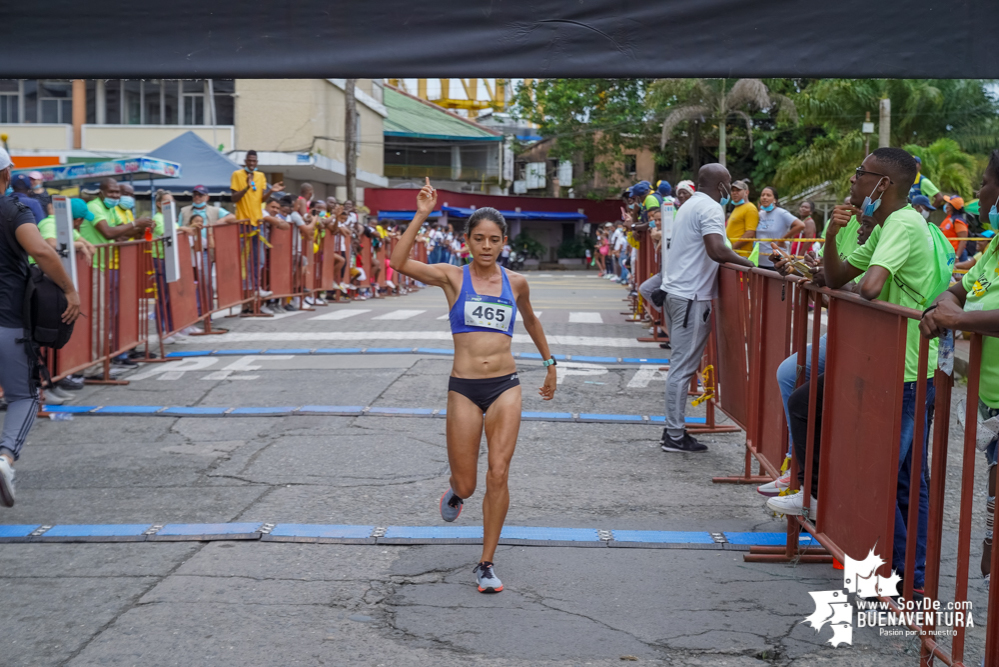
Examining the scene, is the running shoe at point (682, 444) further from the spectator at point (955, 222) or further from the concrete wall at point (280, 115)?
the concrete wall at point (280, 115)

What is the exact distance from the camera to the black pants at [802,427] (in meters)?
4.96

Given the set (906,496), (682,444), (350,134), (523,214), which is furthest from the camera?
(523,214)

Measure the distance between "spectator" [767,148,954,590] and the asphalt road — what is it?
634mm

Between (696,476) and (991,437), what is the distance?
10.4 ft

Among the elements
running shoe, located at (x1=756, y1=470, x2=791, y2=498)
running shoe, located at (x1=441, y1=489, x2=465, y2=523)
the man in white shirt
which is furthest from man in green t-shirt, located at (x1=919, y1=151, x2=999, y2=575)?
the man in white shirt

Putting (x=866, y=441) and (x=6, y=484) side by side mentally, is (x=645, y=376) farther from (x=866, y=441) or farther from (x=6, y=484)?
(x=6, y=484)

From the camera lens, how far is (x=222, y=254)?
47.7 ft

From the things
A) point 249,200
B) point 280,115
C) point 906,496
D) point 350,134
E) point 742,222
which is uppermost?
point 280,115

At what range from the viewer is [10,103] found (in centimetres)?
3966

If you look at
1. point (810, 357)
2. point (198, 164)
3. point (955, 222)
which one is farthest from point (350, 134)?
point (810, 357)

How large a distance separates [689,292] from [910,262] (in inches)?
127

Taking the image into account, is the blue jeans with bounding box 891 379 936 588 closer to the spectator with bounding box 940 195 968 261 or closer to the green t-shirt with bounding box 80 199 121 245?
the green t-shirt with bounding box 80 199 121 245

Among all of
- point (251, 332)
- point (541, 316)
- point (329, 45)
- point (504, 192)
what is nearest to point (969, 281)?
point (329, 45)

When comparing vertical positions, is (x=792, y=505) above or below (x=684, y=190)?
below
